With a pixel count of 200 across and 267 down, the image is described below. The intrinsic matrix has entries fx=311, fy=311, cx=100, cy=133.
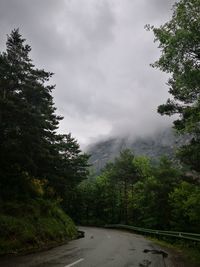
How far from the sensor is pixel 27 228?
17.6 metres

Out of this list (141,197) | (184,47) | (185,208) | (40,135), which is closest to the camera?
(184,47)

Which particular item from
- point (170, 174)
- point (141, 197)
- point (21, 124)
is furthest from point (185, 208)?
point (141, 197)

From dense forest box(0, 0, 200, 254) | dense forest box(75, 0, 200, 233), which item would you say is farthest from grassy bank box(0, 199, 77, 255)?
dense forest box(75, 0, 200, 233)

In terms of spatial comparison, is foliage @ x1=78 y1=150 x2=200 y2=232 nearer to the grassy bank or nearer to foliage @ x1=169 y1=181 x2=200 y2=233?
foliage @ x1=169 y1=181 x2=200 y2=233

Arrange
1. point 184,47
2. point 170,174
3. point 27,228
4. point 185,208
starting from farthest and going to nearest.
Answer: point 170,174, point 185,208, point 27,228, point 184,47

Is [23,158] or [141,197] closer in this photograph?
[23,158]

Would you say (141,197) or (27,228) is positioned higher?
(141,197)

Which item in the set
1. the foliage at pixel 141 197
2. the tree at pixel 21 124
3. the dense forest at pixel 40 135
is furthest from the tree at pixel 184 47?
the foliage at pixel 141 197

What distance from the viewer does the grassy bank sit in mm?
14680

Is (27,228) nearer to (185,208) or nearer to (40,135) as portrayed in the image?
(40,135)

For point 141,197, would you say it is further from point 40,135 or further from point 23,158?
point 23,158

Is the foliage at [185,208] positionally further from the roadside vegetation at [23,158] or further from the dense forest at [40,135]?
the roadside vegetation at [23,158]

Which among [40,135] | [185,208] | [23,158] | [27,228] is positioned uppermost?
[40,135]

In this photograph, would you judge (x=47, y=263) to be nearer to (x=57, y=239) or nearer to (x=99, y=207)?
(x=57, y=239)
